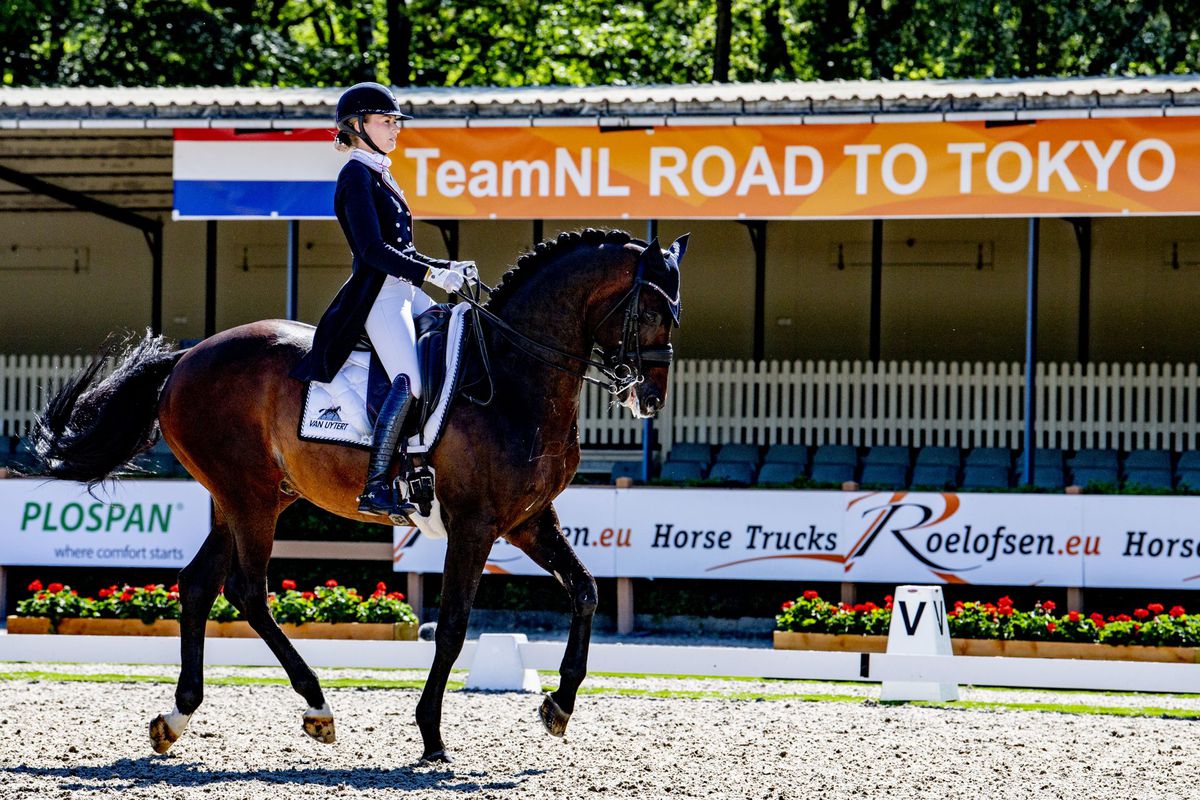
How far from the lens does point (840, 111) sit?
47.1 feet

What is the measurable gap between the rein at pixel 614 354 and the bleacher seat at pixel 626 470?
8240 mm

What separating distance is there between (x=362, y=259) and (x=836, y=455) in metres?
10.1

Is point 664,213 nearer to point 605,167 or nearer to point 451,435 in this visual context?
point 605,167

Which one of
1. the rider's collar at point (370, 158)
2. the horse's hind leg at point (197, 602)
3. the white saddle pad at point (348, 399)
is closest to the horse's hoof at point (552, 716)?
the white saddle pad at point (348, 399)

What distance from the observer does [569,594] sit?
7902mm

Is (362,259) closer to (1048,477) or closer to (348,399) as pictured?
(348,399)

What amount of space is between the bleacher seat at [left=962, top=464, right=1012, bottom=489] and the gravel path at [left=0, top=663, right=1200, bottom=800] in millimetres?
5969

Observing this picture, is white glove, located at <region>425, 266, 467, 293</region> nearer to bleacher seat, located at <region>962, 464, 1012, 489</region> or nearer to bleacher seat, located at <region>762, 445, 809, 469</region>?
bleacher seat, located at <region>962, 464, 1012, 489</region>

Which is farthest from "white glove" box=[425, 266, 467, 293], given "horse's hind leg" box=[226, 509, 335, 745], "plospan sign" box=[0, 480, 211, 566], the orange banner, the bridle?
"plospan sign" box=[0, 480, 211, 566]

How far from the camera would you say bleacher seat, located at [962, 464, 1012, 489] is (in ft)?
52.7

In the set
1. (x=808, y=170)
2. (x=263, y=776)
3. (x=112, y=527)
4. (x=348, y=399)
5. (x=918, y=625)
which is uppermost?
(x=808, y=170)

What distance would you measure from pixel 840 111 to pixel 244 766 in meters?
8.94

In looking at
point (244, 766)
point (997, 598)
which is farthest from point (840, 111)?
point (244, 766)

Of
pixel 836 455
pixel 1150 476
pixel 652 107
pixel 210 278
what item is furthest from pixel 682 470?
pixel 210 278
